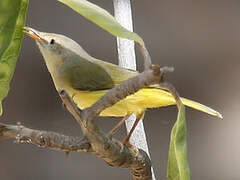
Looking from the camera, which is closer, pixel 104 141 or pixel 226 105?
pixel 104 141

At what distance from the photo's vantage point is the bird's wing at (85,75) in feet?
2.20

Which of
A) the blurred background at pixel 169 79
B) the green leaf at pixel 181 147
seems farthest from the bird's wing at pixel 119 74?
the blurred background at pixel 169 79

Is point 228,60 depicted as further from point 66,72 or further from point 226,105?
point 66,72

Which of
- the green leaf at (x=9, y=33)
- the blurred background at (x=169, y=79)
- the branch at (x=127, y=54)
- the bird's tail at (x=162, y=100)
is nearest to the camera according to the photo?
the green leaf at (x=9, y=33)

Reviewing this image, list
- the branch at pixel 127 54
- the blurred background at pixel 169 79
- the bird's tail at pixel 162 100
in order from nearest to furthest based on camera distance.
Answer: the bird's tail at pixel 162 100 < the branch at pixel 127 54 < the blurred background at pixel 169 79

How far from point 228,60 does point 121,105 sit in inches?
32.8

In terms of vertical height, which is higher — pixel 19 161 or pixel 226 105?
pixel 226 105

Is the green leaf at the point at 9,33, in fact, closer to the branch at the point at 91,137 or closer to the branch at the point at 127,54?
the branch at the point at 91,137

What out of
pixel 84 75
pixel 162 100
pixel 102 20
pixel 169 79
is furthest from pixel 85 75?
pixel 169 79

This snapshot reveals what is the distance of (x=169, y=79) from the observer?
1.37 meters

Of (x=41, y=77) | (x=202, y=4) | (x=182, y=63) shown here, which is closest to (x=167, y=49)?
(x=182, y=63)

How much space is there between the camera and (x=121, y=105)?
0.67 m

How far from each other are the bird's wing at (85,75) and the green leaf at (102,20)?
0.23 meters

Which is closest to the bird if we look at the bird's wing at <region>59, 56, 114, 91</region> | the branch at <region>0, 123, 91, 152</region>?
the bird's wing at <region>59, 56, 114, 91</region>
